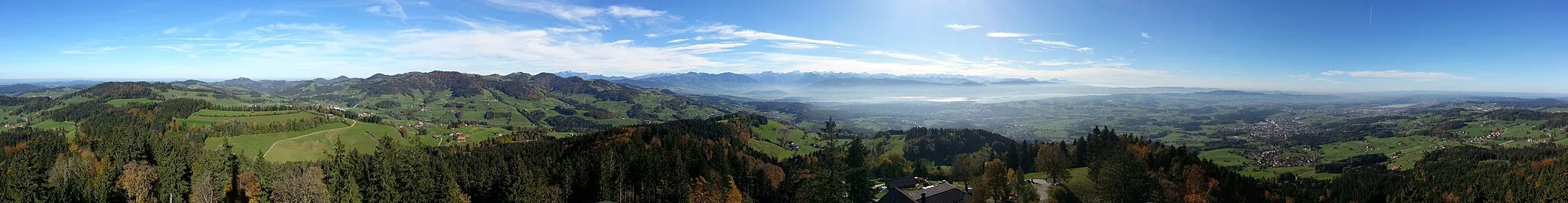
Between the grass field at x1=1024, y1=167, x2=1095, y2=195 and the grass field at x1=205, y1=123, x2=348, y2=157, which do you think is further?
the grass field at x1=205, y1=123, x2=348, y2=157

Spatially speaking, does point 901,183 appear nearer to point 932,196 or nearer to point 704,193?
point 932,196

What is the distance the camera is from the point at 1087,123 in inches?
5399

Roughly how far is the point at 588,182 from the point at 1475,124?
517ft

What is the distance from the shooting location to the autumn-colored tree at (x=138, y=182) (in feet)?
97.6

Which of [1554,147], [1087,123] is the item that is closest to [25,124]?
[1087,123]

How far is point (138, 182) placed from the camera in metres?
30.8

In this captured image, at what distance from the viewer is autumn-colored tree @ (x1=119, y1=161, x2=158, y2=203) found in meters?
29.7

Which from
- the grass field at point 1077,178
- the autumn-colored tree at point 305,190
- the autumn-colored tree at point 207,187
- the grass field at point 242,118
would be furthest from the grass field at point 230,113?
the grass field at point 1077,178

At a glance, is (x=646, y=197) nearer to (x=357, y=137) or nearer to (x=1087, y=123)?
(x=357, y=137)

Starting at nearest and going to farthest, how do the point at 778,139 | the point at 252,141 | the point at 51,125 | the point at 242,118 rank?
the point at 252,141
the point at 778,139
the point at 242,118
the point at 51,125

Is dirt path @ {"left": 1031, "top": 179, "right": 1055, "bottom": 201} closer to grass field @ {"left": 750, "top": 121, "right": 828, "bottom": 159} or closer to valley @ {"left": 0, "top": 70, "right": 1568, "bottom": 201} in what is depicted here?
valley @ {"left": 0, "top": 70, "right": 1568, "bottom": 201}

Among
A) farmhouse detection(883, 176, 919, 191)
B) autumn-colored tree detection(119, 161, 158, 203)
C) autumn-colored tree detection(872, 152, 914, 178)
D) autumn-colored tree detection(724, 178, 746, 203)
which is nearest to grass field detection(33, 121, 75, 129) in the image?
autumn-colored tree detection(119, 161, 158, 203)

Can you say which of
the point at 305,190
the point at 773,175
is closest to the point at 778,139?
the point at 773,175

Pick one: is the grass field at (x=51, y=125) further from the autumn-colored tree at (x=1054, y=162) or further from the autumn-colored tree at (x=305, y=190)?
the autumn-colored tree at (x=1054, y=162)
